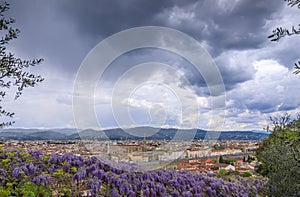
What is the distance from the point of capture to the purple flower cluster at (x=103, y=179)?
14.1 ft

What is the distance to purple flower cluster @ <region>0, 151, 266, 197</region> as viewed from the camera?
4.29m

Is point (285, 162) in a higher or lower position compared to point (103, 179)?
higher

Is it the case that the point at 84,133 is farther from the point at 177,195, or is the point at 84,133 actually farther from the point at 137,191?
the point at 177,195

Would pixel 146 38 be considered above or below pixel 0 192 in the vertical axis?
above

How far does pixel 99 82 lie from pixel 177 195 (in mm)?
2481

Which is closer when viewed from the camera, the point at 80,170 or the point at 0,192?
the point at 0,192

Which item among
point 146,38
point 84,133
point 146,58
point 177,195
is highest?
point 146,38

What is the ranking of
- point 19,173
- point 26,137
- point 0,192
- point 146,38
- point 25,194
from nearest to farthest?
1. point 0,192
2. point 25,194
3. point 19,173
4. point 146,38
5. point 26,137

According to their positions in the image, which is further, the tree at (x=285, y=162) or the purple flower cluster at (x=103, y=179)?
the purple flower cluster at (x=103, y=179)

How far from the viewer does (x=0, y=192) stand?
3490 millimetres

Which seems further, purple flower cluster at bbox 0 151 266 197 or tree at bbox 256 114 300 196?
purple flower cluster at bbox 0 151 266 197

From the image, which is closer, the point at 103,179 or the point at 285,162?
the point at 285,162

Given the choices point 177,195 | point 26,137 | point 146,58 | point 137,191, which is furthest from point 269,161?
point 26,137

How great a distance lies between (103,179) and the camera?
4734 millimetres
